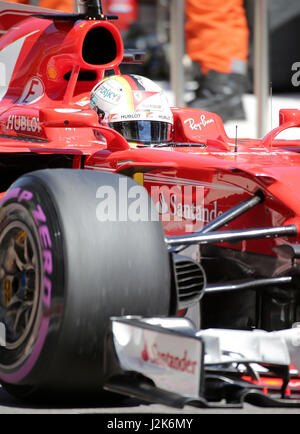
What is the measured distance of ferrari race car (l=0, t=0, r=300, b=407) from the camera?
3.19m

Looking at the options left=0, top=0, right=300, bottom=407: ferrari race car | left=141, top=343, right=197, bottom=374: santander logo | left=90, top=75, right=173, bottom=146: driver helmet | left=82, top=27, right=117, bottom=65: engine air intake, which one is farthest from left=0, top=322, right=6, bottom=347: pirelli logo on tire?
left=82, top=27, right=117, bottom=65: engine air intake

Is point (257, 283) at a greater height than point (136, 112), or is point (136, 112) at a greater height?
point (136, 112)

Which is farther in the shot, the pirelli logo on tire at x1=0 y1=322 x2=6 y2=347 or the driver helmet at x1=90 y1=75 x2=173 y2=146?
the driver helmet at x1=90 y1=75 x2=173 y2=146

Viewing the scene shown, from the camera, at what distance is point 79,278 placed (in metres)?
3.19

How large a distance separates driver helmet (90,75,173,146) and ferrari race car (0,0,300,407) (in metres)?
0.26

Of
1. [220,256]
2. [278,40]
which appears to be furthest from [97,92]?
[278,40]

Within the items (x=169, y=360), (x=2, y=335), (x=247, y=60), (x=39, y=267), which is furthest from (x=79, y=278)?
(x=247, y=60)

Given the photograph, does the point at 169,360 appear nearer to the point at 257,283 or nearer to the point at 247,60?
the point at 257,283

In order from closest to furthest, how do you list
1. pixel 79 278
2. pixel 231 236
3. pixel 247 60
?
pixel 79 278
pixel 231 236
pixel 247 60

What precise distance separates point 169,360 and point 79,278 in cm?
43

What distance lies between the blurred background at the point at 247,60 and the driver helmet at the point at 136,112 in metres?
0.60

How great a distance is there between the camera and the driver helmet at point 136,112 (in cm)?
490

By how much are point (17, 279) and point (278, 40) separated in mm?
11258

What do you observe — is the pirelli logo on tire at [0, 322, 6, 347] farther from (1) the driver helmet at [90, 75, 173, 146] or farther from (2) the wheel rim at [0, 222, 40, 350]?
(1) the driver helmet at [90, 75, 173, 146]
